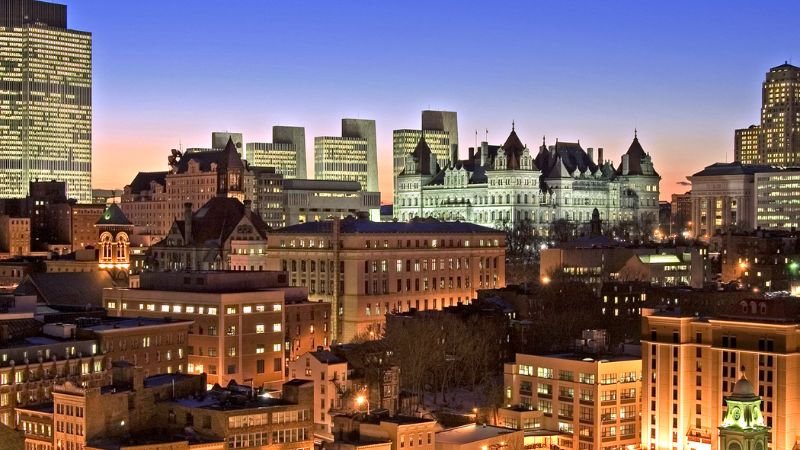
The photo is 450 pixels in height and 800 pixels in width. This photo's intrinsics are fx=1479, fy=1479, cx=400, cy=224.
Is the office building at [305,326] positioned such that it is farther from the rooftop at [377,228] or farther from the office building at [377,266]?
the rooftop at [377,228]

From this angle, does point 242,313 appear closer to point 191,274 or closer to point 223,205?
point 191,274

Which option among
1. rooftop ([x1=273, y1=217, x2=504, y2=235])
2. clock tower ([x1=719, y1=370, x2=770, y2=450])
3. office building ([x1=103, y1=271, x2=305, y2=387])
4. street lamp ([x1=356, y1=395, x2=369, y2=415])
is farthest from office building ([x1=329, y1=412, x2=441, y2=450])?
rooftop ([x1=273, y1=217, x2=504, y2=235])

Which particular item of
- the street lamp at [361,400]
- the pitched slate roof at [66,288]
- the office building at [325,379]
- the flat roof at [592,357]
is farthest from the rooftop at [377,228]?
the flat roof at [592,357]

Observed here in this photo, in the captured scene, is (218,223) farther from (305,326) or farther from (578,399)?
(578,399)

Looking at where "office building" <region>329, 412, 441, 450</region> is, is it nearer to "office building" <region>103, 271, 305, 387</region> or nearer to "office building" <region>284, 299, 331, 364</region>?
"office building" <region>103, 271, 305, 387</region>

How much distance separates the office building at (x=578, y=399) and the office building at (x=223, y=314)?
1992 centimetres

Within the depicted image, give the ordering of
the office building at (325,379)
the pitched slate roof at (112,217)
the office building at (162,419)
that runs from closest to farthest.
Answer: the office building at (162,419), the office building at (325,379), the pitched slate roof at (112,217)

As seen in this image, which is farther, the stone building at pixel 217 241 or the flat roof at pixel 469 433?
the stone building at pixel 217 241

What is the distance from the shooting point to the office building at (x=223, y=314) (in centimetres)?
11012

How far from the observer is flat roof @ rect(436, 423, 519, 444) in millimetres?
87919

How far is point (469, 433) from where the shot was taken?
90562mm

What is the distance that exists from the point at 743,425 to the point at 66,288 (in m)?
72.5

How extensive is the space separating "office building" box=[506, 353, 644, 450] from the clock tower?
55.1ft

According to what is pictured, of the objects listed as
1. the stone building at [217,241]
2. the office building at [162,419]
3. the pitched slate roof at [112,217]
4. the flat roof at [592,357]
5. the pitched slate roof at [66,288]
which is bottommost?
the office building at [162,419]
